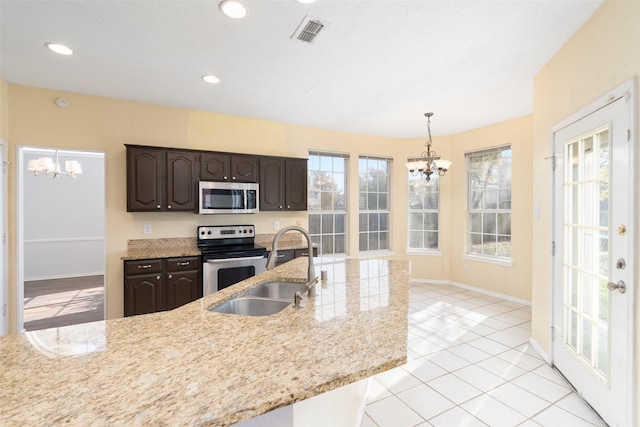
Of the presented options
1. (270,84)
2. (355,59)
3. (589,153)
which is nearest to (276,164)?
(270,84)

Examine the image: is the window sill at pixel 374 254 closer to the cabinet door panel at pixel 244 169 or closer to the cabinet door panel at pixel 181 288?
the cabinet door panel at pixel 244 169

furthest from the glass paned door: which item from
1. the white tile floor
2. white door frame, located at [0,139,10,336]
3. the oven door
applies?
white door frame, located at [0,139,10,336]

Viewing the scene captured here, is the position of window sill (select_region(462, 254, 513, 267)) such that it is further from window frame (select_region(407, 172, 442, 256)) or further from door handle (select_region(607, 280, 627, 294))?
door handle (select_region(607, 280, 627, 294))

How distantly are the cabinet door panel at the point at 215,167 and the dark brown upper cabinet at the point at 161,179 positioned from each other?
0.08 metres

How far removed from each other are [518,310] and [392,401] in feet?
9.24

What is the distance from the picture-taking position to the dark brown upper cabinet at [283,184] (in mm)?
4246

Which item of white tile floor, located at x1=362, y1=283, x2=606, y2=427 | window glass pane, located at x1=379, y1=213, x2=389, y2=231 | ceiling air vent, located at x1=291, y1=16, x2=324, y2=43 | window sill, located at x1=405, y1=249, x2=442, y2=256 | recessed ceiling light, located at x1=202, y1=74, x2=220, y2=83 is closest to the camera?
white tile floor, located at x1=362, y1=283, x2=606, y2=427

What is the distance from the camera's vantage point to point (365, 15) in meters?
2.08

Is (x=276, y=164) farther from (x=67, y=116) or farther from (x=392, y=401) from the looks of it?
(x=392, y=401)

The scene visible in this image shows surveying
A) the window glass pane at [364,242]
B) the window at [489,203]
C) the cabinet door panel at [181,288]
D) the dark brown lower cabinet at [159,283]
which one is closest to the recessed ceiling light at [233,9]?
the dark brown lower cabinet at [159,283]

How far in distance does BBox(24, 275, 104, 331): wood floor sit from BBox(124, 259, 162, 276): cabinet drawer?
108 cm

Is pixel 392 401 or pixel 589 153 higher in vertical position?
pixel 589 153

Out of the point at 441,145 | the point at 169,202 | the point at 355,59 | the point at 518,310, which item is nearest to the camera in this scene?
the point at 355,59

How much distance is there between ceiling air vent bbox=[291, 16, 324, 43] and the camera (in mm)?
2154
